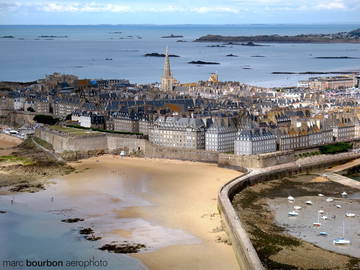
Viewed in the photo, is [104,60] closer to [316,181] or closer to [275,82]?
[275,82]

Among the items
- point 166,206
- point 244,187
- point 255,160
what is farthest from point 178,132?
point 166,206

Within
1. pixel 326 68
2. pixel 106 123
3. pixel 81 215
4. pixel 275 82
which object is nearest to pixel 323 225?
pixel 81 215

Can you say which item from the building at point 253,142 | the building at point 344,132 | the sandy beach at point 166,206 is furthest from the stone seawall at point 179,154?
the building at point 344,132

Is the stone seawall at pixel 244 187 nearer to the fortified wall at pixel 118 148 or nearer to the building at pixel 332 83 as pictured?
the fortified wall at pixel 118 148

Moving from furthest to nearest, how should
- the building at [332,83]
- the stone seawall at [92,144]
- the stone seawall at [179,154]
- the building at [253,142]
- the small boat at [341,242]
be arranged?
the building at [332,83]
the stone seawall at [92,144]
the stone seawall at [179,154]
the building at [253,142]
the small boat at [341,242]

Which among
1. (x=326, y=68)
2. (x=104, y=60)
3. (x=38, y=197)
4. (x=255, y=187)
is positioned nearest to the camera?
(x=38, y=197)
